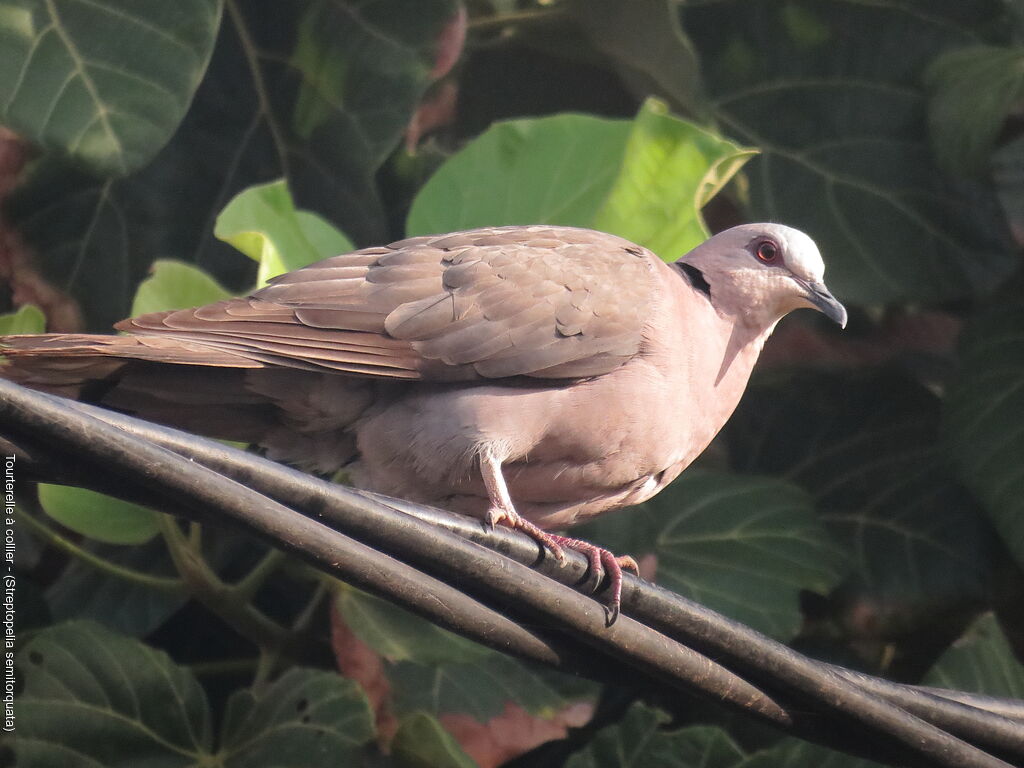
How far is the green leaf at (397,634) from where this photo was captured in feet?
10.0

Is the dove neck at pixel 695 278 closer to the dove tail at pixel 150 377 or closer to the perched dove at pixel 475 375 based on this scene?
the perched dove at pixel 475 375

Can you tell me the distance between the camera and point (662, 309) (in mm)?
2844

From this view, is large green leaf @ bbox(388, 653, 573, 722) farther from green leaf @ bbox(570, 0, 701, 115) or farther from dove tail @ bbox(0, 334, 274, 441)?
green leaf @ bbox(570, 0, 701, 115)

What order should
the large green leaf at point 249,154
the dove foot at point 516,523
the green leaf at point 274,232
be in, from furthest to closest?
the large green leaf at point 249,154
the green leaf at point 274,232
the dove foot at point 516,523

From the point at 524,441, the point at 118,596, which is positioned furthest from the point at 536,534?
the point at 118,596

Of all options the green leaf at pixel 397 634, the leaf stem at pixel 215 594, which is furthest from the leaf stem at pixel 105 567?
the green leaf at pixel 397 634

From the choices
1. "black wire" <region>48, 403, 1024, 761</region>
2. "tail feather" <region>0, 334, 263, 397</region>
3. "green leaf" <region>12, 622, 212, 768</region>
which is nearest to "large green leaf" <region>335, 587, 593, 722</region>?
"green leaf" <region>12, 622, 212, 768</region>

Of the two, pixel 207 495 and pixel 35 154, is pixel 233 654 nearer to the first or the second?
pixel 35 154

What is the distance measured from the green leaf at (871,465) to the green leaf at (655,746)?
88cm

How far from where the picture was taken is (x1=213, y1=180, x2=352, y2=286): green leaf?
9.37 feet

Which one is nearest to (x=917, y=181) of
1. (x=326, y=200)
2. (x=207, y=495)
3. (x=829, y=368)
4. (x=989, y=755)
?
(x=829, y=368)

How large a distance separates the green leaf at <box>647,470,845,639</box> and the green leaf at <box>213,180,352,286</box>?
121cm

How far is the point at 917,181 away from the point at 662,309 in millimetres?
1530

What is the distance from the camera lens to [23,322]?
289 centimetres
